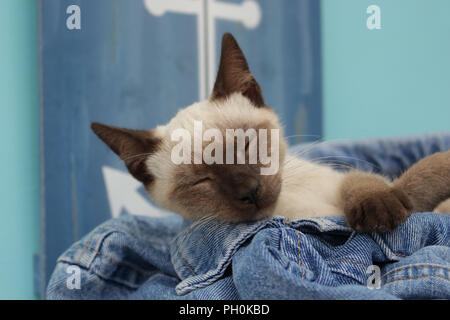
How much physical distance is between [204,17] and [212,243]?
806mm

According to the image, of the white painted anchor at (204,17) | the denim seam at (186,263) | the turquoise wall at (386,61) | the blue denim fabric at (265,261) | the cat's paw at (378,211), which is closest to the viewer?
the blue denim fabric at (265,261)

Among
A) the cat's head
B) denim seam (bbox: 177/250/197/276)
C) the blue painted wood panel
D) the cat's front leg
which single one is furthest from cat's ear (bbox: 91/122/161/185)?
the cat's front leg

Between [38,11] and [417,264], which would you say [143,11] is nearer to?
[38,11]

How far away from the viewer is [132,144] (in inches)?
42.6

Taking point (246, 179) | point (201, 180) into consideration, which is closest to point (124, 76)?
point (201, 180)

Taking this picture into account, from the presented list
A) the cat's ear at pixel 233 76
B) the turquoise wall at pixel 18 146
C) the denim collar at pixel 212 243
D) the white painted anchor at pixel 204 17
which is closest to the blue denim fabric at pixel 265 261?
the denim collar at pixel 212 243

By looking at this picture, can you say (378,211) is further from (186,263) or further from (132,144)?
(132,144)

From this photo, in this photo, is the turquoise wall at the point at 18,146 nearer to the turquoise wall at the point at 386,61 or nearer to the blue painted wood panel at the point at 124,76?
the blue painted wood panel at the point at 124,76

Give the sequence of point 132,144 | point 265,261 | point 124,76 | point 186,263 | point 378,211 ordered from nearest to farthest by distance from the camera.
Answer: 1. point 265,261
2. point 378,211
3. point 186,263
4. point 132,144
5. point 124,76

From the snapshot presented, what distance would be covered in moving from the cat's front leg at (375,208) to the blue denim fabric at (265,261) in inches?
0.9

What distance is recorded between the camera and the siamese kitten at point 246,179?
0.89 m

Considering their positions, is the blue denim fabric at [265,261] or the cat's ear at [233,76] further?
the cat's ear at [233,76]

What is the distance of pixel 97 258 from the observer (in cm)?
110
